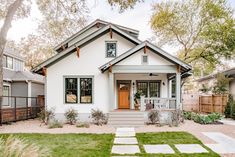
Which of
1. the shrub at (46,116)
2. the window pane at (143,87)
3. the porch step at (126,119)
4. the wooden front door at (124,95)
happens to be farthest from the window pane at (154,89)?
the shrub at (46,116)

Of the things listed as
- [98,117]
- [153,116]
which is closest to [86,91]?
[98,117]

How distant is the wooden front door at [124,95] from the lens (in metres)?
20.6

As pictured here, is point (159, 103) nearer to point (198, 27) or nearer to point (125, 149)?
point (125, 149)

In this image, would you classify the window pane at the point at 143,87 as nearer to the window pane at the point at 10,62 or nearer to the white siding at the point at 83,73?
the white siding at the point at 83,73

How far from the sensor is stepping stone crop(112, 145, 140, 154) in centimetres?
934

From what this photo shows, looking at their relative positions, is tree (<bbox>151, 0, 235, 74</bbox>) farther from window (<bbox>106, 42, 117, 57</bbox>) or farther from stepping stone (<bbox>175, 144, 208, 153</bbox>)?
stepping stone (<bbox>175, 144, 208, 153</bbox>)

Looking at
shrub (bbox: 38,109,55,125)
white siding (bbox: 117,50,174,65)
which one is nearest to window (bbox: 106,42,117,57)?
white siding (bbox: 117,50,174,65)

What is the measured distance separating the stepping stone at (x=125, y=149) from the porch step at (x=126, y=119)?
5810mm

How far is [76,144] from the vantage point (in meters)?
10.5

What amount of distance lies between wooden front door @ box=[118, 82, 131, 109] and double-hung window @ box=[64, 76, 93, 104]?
3120 millimetres

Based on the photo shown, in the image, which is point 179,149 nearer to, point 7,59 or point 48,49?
point 7,59

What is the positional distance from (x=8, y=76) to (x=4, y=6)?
10.1 meters

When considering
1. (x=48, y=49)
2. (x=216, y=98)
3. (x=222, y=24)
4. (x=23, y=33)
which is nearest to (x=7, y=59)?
(x=48, y=49)

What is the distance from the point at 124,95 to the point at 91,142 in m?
9.90
